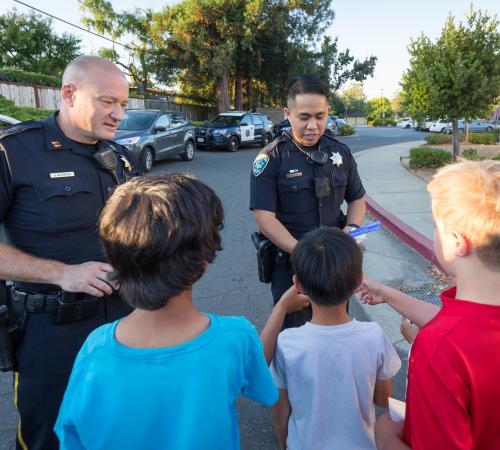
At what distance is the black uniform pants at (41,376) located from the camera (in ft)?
5.85

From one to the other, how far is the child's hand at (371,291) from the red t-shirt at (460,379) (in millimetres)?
857

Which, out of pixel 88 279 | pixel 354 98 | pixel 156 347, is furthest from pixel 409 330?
pixel 354 98

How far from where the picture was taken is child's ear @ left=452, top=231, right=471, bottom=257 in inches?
43.9

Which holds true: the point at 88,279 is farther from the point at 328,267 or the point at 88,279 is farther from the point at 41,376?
the point at 328,267

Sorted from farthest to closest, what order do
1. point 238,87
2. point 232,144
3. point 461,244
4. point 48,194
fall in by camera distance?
point 238,87 → point 232,144 → point 48,194 → point 461,244

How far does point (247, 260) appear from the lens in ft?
A: 17.6

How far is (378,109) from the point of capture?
8744cm

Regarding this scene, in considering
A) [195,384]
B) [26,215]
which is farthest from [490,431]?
[26,215]

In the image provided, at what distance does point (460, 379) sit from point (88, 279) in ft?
4.46

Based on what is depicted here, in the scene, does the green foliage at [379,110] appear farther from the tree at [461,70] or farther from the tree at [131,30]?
the tree at [461,70]

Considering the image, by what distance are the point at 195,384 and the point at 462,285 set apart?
0.80m

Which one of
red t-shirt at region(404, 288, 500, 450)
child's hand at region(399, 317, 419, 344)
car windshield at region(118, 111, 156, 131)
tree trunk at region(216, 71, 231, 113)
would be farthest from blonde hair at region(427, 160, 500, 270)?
tree trunk at region(216, 71, 231, 113)

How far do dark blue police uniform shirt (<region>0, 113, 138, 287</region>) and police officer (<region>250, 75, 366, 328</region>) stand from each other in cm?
98

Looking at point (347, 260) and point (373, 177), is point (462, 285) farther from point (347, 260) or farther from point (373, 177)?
point (373, 177)
